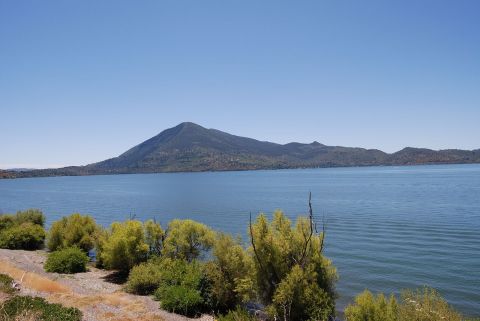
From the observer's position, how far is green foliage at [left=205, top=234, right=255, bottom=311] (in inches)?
1096

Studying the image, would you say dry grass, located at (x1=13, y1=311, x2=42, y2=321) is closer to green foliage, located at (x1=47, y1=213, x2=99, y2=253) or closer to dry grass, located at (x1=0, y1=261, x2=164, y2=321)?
dry grass, located at (x1=0, y1=261, x2=164, y2=321)

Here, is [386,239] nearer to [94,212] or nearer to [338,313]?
[338,313]

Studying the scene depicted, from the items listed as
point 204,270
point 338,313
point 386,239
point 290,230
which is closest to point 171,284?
point 204,270

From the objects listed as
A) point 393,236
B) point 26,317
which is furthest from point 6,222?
point 393,236

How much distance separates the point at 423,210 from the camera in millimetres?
71875

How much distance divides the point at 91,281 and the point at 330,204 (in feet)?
220

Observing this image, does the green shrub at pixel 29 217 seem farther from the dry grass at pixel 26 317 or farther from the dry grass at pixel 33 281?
the dry grass at pixel 26 317

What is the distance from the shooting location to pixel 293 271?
78.9 feet

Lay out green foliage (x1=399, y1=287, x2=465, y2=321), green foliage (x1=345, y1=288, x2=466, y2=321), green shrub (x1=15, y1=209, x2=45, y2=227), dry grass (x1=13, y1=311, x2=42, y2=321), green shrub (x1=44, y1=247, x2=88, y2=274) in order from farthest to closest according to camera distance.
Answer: green shrub (x1=15, y1=209, x2=45, y2=227) < green shrub (x1=44, y1=247, x2=88, y2=274) < green foliage (x1=345, y1=288, x2=466, y2=321) < green foliage (x1=399, y1=287, x2=465, y2=321) < dry grass (x1=13, y1=311, x2=42, y2=321)

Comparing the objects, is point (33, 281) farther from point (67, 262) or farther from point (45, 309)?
point (45, 309)

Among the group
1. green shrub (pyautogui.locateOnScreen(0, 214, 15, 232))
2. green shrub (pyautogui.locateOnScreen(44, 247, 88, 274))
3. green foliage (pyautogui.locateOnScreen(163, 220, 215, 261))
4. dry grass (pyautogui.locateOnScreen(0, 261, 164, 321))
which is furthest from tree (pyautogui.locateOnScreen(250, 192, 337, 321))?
green shrub (pyautogui.locateOnScreen(0, 214, 15, 232))

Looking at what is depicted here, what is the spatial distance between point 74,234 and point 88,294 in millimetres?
19271

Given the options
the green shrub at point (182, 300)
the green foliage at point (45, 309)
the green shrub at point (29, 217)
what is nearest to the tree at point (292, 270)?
the green shrub at point (182, 300)

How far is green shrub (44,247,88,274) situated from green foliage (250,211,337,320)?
20502mm
